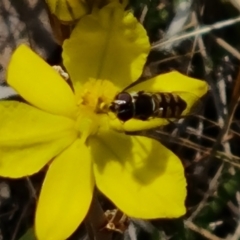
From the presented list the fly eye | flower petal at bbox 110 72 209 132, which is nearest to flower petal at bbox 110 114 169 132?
flower petal at bbox 110 72 209 132

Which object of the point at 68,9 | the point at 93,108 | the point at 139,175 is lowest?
the point at 139,175

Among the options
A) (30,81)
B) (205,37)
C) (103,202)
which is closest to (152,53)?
(205,37)

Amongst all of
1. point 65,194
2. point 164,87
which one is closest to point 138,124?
point 164,87

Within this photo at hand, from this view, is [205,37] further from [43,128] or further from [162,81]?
[43,128]

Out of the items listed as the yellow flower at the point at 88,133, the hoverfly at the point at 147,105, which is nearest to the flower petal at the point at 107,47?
the yellow flower at the point at 88,133

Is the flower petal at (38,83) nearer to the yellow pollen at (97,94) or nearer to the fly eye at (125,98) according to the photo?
the yellow pollen at (97,94)

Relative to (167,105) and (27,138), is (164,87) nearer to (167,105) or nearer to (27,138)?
(167,105)

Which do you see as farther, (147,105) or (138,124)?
(138,124)

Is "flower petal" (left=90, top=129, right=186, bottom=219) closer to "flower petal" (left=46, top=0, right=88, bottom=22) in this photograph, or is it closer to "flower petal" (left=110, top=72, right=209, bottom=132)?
"flower petal" (left=110, top=72, right=209, bottom=132)
